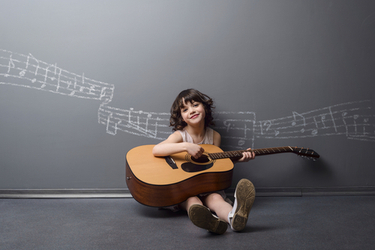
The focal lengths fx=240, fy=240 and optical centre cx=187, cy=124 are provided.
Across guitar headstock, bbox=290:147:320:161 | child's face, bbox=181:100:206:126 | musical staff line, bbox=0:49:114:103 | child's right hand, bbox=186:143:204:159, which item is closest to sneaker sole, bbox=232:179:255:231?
child's right hand, bbox=186:143:204:159

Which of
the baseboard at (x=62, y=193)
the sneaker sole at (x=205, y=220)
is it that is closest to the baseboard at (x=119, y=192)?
the baseboard at (x=62, y=193)

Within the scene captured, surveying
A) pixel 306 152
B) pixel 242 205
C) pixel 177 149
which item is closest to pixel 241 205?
pixel 242 205

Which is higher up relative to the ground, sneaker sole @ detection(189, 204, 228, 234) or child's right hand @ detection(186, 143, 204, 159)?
child's right hand @ detection(186, 143, 204, 159)

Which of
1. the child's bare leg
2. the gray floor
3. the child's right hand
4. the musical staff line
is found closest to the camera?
the gray floor

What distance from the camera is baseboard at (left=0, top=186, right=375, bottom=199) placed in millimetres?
1699

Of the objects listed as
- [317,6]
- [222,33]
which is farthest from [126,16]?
[317,6]

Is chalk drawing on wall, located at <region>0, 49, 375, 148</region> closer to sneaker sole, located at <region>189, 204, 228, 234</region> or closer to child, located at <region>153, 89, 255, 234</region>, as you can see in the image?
child, located at <region>153, 89, 255, 234</region>

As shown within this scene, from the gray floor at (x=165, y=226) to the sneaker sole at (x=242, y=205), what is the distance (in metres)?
0.05

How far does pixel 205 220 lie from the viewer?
3.62 feet

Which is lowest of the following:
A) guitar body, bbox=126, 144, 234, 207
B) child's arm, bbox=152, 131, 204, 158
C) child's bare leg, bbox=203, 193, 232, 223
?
child's bare leg, bbox=203, 193, 232, 223

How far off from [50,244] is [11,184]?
0.91m

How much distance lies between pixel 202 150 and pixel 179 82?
0.58 meters

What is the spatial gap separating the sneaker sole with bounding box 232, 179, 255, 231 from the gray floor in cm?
5

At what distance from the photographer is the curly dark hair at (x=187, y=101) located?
5.09 feet
